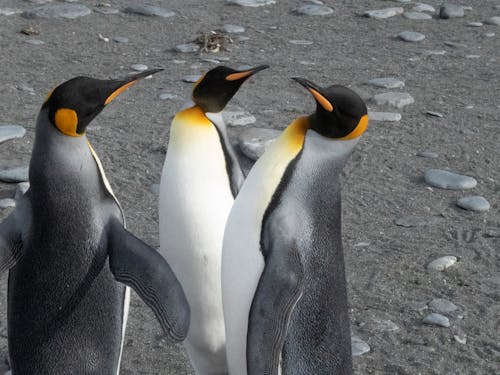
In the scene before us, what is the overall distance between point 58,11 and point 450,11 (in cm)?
261

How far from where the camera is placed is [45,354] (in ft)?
7.91

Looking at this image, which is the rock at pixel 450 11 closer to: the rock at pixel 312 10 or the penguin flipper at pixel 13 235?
the rock at pixel 312 10

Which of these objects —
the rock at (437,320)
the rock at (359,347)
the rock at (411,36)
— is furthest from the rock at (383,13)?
the rock at (359,347)

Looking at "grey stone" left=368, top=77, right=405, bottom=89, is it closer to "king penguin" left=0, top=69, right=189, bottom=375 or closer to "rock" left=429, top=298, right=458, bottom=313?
"rock" left=429, top=298, right=458, bottom=313

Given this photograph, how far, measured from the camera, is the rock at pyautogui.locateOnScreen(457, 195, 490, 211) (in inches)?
153

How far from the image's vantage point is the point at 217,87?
2.71 metres

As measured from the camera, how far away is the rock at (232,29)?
6160 millimetres

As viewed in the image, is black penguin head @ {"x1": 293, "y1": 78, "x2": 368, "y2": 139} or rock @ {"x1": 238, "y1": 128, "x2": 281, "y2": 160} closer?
black penguin head @ {"x1": 293, "y1": 78, "x2": 368, "y2": 139}

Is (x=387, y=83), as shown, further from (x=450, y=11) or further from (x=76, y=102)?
(x=76, y=102)

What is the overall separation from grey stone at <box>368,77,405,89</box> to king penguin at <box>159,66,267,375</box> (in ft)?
8.85

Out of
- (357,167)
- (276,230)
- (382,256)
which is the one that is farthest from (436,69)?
(276,230)

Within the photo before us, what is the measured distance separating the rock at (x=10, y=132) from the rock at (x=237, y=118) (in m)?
0.92

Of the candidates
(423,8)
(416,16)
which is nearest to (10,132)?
→ (416,16)

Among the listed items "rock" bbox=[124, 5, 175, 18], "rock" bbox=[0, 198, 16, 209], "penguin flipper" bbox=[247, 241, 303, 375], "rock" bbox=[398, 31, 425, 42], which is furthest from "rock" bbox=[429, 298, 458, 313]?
"rock" bbox=[124, 5, 175, 18]
